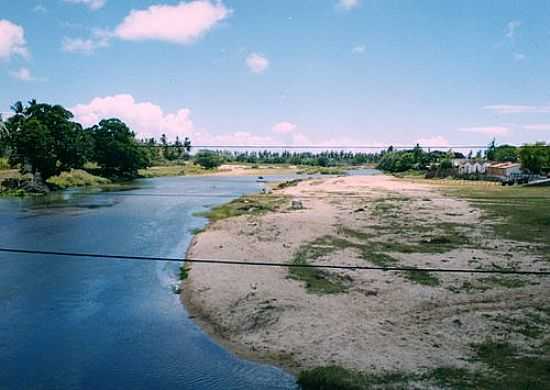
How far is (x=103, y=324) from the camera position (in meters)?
18.3

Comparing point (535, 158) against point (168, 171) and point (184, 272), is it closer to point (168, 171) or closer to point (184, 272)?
point (184, 272)

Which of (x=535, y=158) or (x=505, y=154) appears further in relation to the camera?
(x=505, y=154)

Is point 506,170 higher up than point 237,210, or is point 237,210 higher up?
point 506,170

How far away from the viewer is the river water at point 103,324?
46.9 feet

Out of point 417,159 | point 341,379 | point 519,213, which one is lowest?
point 341,379

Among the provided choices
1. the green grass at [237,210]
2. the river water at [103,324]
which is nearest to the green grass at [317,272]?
the river water at [103,324]

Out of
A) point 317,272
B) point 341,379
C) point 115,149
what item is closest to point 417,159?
point 115,149

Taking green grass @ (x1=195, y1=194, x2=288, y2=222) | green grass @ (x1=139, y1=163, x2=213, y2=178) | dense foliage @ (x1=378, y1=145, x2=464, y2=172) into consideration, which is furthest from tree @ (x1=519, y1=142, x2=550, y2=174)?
green grass @ (x1=139, y1=163, x2=213, y2=178)

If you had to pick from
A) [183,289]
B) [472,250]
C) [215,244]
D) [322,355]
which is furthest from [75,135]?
[322,355]

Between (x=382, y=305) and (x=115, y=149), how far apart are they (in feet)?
273

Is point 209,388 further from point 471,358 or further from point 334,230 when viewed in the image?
point 334,230

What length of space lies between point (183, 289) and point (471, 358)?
42.9 feet

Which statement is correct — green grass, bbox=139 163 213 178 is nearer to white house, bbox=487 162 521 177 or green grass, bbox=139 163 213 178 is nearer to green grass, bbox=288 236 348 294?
white house, bbox=487 162 521 177

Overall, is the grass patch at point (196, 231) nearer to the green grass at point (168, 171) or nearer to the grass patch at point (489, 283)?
the grass patch at point (489, 283)
